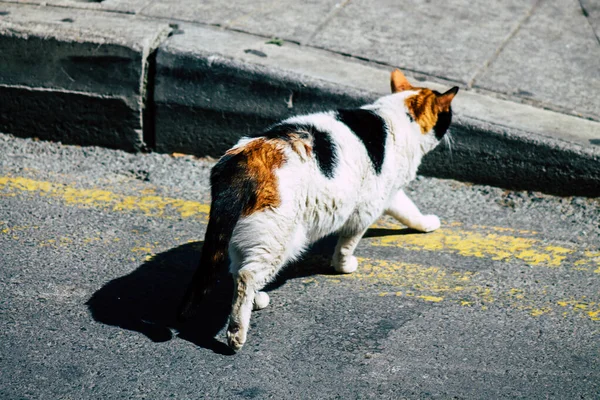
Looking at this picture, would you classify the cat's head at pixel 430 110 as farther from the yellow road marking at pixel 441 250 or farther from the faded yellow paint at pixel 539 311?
the faded yellow paint at pixel 539 311

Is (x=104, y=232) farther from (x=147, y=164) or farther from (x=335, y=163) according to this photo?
(x=335, y=163)

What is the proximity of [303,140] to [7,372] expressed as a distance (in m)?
1.58

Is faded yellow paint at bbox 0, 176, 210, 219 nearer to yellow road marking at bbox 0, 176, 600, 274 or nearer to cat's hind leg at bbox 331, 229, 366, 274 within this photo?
yellow road marking at bbox 0, 176, 600, 274

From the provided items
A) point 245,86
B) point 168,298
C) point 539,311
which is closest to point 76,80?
point 245,86

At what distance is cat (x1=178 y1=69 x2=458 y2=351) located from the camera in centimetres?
300

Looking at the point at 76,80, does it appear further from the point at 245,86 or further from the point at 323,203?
the point at 323,203

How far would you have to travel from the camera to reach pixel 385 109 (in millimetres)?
3639

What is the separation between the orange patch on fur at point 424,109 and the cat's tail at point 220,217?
1073mm

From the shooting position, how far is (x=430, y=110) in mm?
3693

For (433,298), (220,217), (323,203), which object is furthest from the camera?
(433,298)

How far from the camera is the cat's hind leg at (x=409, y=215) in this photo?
13.2 ft

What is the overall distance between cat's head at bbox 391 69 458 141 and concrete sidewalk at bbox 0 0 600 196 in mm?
801

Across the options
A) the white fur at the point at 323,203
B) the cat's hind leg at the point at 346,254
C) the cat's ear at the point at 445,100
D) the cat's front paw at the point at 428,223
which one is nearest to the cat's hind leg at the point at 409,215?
the cat's front paw at the point at 428,223

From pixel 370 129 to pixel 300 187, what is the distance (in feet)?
1.96
